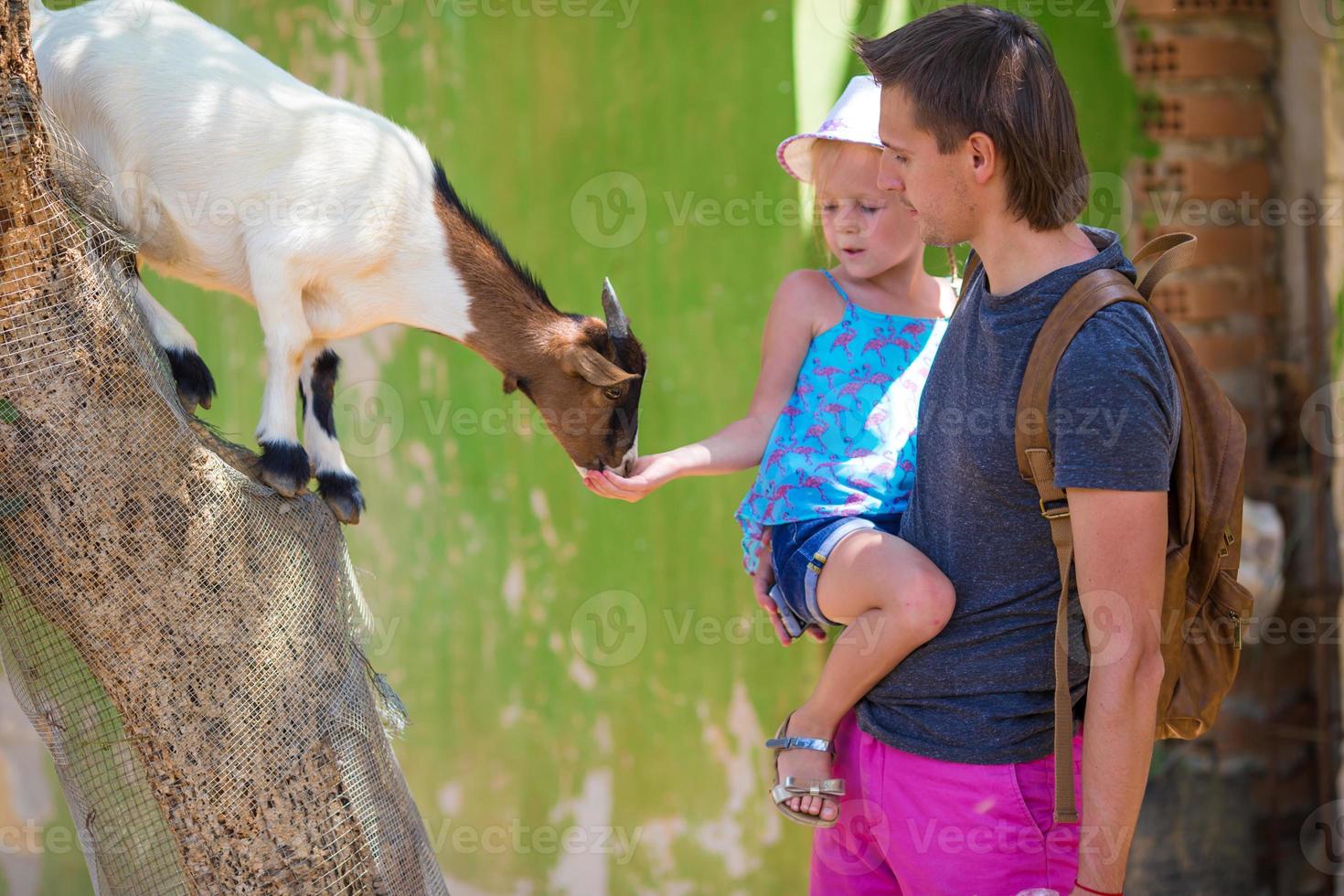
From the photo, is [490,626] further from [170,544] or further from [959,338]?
[959,338]

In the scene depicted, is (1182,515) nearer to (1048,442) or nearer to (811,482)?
(1048,442)

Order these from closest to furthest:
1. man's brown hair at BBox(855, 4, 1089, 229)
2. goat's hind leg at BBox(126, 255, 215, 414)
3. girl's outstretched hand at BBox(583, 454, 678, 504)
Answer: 1. man's brown hair at BBox(855, 4, 1089, 229)
2. goat's hind leg at BBox(126, 255, 215, 414)
3. girl's outstretched hand at BBox(583, 454, 678, 504)

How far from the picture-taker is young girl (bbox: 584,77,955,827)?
2.49 metres

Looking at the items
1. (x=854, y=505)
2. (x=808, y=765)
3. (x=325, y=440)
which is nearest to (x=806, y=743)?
(x=808, y=765)

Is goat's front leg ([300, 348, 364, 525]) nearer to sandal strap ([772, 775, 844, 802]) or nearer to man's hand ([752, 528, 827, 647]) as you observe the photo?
man's hand ([752, 528, 827, 647])

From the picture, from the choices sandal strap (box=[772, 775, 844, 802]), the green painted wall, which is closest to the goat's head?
sandal strap (box=[772, 775, 844, 802])

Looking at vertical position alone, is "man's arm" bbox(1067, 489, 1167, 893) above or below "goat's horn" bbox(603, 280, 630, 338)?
below

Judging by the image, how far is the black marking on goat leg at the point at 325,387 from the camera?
3070 millimetres

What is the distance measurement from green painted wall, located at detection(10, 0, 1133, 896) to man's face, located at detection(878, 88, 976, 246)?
2866 mm

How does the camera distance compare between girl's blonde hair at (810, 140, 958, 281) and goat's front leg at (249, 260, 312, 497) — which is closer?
goat's front leg at (249, 260, 312, 497)

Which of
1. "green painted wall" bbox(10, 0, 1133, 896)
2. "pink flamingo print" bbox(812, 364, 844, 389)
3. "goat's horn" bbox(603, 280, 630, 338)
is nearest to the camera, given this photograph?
"pink flamingo print" bbox(812, 364, 844, 389)

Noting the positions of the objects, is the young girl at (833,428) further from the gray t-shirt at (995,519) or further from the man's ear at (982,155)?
the man's ear at (982,155)

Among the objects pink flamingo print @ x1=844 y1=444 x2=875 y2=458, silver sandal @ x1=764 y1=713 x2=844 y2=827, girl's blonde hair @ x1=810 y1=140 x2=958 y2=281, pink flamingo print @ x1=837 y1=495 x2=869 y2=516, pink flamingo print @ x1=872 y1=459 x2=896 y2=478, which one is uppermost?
girl's blonde hair @ x1=810 y1=140 x2=958 y2=281

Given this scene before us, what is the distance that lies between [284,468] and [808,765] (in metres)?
1.30
